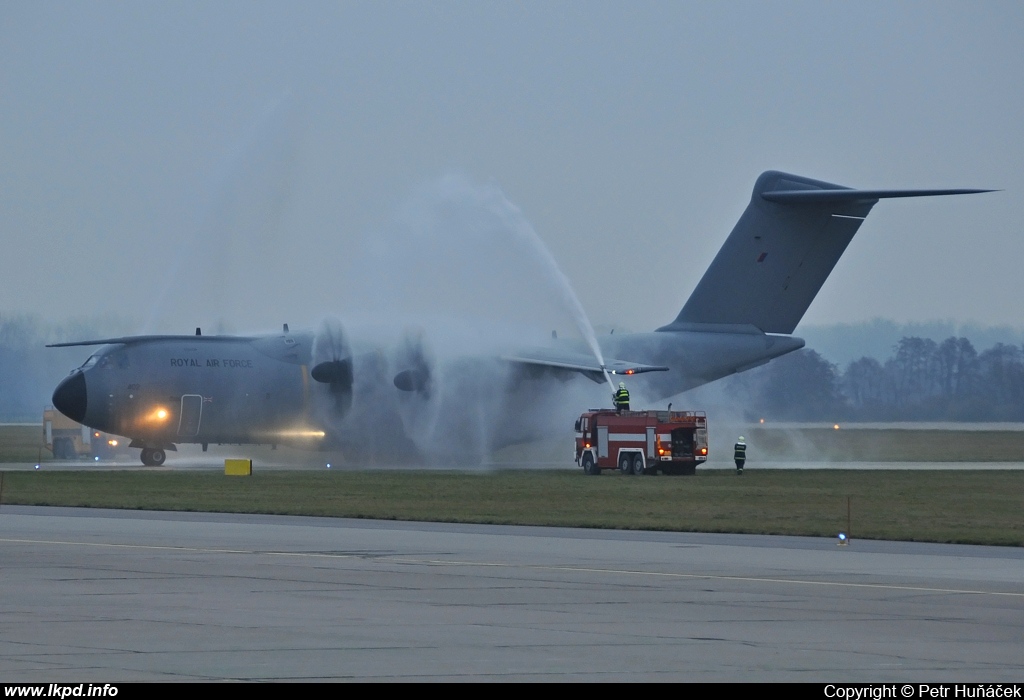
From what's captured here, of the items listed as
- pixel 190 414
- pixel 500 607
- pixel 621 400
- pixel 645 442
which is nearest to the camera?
pixel 500 607

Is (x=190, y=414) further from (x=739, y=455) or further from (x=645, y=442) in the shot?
(x=739, y=455)

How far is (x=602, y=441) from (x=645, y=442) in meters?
1.35

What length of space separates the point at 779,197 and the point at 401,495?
20.4 m

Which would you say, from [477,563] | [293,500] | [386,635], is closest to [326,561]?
[477,563]

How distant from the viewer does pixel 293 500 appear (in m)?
32.8

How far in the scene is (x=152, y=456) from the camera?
5075 centimetres

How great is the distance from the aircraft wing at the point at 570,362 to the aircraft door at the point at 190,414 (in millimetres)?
10256

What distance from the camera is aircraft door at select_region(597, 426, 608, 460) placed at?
4234 centimetres

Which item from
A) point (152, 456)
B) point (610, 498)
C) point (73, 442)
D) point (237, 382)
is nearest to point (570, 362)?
point (237, 382)

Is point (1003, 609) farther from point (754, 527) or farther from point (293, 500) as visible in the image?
point (293, 500)

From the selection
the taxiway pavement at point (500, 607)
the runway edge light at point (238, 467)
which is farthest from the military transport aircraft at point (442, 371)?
the taxiway pavement at point (500, 607)

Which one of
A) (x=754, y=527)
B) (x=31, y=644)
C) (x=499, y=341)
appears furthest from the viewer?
(x=499, y=341)

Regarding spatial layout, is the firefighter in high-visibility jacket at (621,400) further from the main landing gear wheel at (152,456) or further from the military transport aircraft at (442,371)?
the main landing gear wheel at (152,456)

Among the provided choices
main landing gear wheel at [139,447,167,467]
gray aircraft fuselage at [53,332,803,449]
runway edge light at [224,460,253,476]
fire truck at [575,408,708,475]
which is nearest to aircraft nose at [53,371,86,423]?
gray aircraft fuselage at [53,332,803,449]
